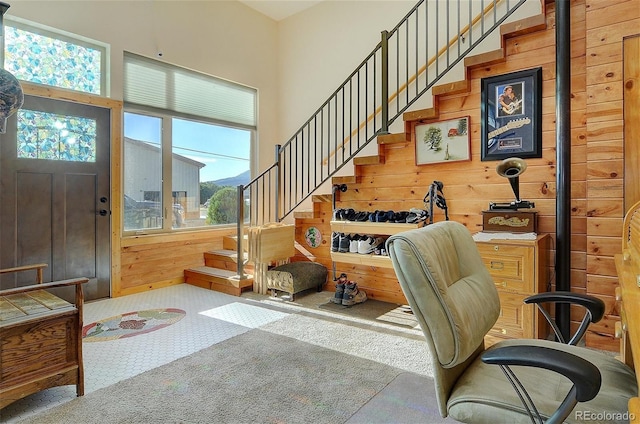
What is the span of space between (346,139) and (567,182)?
297cm

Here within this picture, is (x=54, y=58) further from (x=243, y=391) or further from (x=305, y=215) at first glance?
(x=243, y=391)

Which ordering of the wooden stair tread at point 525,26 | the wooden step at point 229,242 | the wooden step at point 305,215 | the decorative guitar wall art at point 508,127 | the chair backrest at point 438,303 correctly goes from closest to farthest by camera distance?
1. the chair backrest at point 438,303
2. the wooden stair tread at point 525,26
3. the decorative guitar wall art at point 508,127
4. the wooden step at point 305,215
5. the wooden step at point 229,242

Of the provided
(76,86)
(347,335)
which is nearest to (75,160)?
(76,86)

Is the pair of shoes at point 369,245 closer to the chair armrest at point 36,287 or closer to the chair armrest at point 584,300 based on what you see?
the chair armrest at point 584,300

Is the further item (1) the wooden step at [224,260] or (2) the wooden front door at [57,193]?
(1) the wooden step at [224,260]

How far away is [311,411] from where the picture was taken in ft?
6.21

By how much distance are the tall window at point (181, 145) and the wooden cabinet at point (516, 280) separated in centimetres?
375

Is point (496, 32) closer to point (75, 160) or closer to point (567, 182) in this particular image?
point (567, 182)

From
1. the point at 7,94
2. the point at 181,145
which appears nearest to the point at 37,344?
the point at 7,94

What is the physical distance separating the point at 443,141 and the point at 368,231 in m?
1.08

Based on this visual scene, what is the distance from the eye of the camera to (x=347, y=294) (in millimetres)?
3713

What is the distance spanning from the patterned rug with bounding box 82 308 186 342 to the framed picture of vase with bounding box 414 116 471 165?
276 centimetres


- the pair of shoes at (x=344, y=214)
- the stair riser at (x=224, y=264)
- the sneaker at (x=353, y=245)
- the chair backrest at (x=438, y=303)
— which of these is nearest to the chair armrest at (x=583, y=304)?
the chair backrest at (x=438, y=303)

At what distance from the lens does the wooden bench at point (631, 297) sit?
758 millimetres
